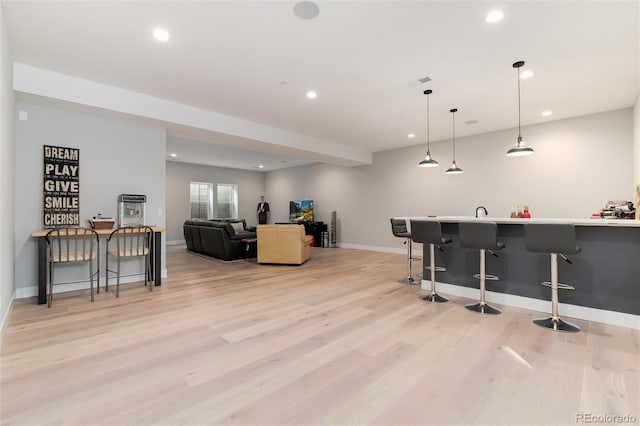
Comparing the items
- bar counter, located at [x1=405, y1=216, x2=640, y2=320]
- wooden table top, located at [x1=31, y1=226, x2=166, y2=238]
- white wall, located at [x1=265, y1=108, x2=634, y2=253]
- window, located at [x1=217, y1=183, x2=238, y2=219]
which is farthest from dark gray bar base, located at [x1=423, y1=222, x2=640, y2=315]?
window, located at [x1=217, y1=183, x2=238, y2=219]

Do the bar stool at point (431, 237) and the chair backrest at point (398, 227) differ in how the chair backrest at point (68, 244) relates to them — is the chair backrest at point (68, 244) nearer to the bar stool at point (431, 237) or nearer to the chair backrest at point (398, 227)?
the bar stool at point (431, 237)

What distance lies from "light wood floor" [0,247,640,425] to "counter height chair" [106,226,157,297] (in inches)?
28.0

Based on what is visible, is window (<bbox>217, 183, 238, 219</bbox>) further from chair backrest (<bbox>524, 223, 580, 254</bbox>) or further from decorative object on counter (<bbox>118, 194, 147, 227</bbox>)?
chair backrest (<bbox>524, 223, 580, 254</bbox>)

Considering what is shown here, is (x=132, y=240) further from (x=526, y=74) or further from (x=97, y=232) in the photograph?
(x=526, y=74)

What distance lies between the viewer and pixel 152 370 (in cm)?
219

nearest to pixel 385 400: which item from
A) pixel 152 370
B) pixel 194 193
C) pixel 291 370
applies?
pixel 291 370

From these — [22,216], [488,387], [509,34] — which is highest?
[509,34]

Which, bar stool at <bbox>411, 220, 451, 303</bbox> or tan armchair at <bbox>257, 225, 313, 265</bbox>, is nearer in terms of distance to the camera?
bar stool at <bbox>411, 220, 451, 303</bbox>

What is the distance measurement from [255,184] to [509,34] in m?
10.7

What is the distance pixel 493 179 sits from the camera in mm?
6762

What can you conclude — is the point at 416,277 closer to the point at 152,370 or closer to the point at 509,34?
the point at 509,34

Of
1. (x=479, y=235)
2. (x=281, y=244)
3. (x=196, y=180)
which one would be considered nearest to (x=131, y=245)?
(x=281, y=244)

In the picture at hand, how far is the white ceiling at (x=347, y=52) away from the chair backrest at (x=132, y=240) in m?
2.10

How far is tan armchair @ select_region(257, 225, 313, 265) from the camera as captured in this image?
627cm
